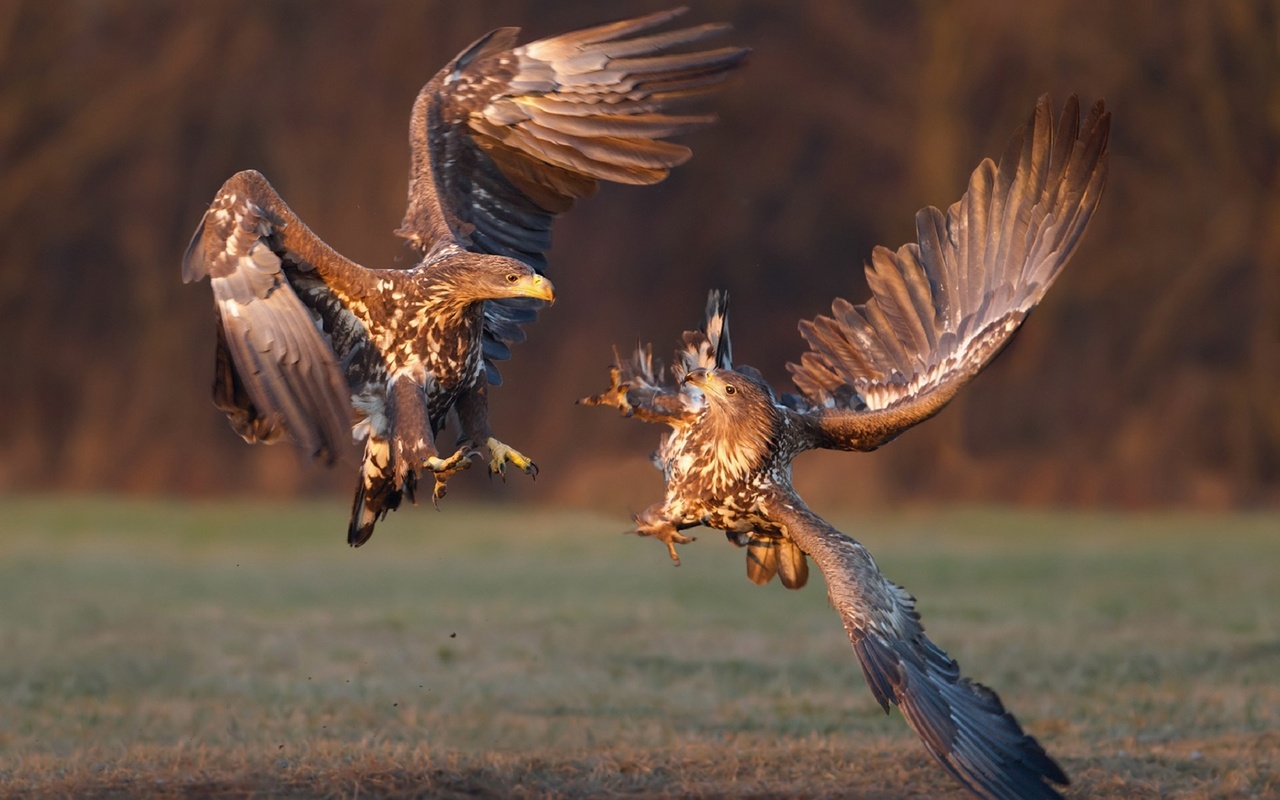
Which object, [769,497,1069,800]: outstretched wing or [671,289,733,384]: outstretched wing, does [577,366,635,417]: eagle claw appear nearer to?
[671,289,733,384]: outstretched wing

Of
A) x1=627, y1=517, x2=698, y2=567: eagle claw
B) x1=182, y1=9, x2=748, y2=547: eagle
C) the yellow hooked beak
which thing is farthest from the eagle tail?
x1=627, y1=517, x2=698, y2=567: eagle claw

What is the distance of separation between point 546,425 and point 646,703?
11.9 m

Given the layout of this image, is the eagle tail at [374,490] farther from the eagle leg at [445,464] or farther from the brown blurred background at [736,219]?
the brown blurred background at [736,219]

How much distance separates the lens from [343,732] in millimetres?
8617

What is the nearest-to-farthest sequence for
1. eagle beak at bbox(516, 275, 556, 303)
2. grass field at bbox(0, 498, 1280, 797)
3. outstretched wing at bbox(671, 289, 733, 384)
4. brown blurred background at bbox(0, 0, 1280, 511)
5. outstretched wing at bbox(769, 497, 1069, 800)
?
outstretched wing at bbox(769, 497, 1069, 800), eagle beak at bbox(516, 275, 556, 303), grass field at bbox(0, 498, 1280, 797), outstretched wing at bbox(671, 289, 733, 384), brown blurred background at bbox(0, 0, 1280, 511)

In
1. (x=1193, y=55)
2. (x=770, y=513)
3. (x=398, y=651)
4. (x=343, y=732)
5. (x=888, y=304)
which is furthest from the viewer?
(x=1193, y=55)

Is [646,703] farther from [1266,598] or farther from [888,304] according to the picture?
[1266,598]

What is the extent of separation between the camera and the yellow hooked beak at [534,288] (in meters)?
6.84

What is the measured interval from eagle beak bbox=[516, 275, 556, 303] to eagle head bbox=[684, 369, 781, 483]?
27.3 inches

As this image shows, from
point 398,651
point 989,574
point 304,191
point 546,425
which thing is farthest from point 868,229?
point 398,651

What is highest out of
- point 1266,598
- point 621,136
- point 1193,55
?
point 1193,55

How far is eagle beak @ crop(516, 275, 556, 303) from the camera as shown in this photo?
683cm

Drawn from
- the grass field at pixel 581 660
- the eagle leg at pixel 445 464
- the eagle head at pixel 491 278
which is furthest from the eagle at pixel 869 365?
the grass field at pixel 581 660

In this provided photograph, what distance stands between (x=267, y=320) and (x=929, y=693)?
2.55m
